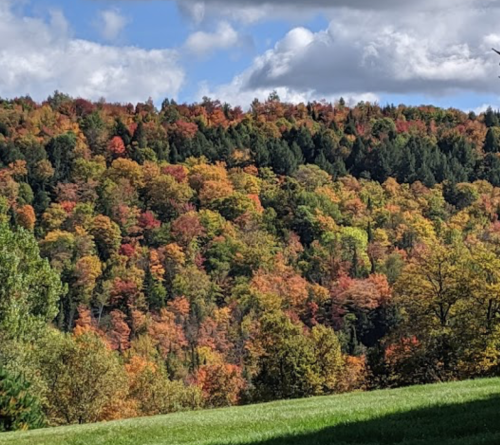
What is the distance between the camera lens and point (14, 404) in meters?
36.6

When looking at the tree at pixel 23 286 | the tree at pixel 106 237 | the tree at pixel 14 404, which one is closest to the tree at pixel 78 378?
the tree at pixel 23 286

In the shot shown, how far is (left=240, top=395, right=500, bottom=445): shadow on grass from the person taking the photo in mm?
16938

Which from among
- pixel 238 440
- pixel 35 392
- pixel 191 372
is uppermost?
pixel 238 440

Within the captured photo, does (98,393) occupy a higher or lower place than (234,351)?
higher

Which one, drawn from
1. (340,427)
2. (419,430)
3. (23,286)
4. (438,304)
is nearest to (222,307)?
(438,304)

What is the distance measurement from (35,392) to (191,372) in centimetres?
7249

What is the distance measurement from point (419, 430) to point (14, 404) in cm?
2319

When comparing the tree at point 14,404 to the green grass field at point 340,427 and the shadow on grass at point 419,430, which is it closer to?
the green grass field at point 340,427

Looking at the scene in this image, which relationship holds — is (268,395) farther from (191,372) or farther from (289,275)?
(289,275)

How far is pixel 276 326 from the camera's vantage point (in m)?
65.4

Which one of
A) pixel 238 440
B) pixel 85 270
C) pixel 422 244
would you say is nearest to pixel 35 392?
pixel 238 440

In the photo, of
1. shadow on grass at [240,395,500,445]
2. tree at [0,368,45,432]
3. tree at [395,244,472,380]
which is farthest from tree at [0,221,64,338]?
shadow on grass at [240,395,500,445]

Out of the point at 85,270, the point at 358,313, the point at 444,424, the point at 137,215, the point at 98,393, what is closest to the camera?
the point at 444,424

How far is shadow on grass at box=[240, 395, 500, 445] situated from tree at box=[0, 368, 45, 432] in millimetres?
20133
